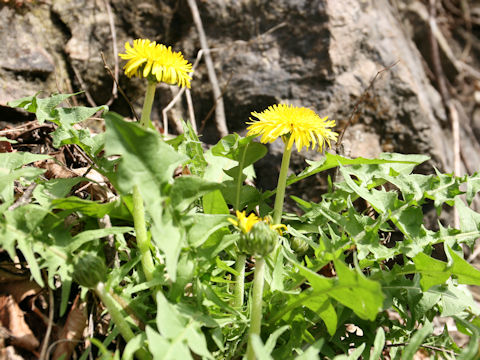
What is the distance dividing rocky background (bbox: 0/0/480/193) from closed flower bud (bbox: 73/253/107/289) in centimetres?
148

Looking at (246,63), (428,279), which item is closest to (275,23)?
(246,63)

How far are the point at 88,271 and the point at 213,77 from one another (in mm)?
2013

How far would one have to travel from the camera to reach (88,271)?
133cm

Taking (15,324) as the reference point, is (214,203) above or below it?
above

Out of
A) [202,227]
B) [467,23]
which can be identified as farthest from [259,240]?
[467,23]

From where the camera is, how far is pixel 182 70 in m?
1.73

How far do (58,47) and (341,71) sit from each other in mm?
1854

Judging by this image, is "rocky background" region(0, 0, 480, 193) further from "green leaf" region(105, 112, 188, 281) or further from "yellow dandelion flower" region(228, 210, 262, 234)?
"green leaf" region(105, 112, 188, 281)

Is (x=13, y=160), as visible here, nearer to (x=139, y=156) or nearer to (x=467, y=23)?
(x=139, y=156)

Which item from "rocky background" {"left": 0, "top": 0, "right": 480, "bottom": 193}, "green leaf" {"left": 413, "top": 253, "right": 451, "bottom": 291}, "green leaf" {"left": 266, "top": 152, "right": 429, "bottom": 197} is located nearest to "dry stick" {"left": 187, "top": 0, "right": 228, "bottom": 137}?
"rocky background" {"left": 0, "top": 0, "right": 480, "bottom": 193}

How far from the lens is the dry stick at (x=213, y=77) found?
2902mm

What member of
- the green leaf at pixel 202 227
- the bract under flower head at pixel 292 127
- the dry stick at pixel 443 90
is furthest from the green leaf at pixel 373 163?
the dry stick at pixel 443 90

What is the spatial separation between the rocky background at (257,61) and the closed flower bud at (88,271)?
1.48m

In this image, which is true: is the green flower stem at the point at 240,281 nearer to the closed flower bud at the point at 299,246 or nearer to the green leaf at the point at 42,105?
the closed flower bud at the point at 299,246
